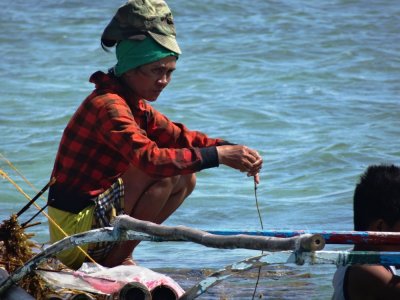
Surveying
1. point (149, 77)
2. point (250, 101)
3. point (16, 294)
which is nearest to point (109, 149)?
point (149, 77)

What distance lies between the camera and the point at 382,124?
1062 cm

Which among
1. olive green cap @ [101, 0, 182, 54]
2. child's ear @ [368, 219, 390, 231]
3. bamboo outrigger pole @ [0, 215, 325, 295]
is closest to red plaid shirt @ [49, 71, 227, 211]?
olive green cap @ [101, 0, 182, 54]

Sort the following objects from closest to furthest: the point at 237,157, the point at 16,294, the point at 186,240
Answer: the point at 186,240 → the point at 16,294 → the point at 237,157

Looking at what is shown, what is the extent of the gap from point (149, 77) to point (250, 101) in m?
7.42

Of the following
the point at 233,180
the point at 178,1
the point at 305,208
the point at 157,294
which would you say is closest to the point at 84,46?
the point at 178,1

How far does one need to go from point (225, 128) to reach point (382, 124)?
1589 millimetres

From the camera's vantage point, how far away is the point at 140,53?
433 cm

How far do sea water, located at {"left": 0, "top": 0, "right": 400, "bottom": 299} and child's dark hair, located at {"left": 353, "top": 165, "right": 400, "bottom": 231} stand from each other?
4.33ft

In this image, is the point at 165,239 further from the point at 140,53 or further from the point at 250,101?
the point at 250,101

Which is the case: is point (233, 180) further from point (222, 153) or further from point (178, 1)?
point (178, 1)

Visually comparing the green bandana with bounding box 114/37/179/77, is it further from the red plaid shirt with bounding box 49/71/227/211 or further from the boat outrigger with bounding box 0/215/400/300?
the boat outrigger with bounding box 0/215/400/300

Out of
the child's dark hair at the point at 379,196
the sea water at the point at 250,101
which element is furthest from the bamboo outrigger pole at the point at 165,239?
the sea water at the point at 250,101

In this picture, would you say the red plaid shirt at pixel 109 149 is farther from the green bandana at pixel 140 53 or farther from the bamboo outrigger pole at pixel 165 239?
the bamboo outrigger pole at pixel 165 239

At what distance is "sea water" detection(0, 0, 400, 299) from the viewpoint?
22.9 feet
